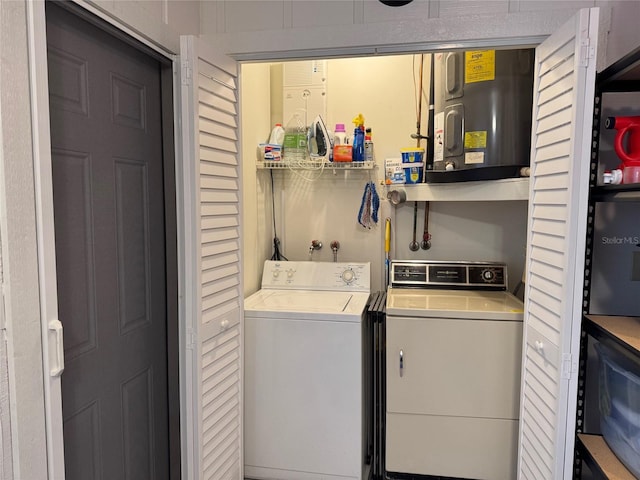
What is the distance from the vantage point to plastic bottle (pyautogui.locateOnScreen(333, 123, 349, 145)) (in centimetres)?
280

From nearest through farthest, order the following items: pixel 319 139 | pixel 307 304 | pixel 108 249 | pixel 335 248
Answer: pixel 108 249
pixel 307 304
pixel 319 139
pixel 335 248

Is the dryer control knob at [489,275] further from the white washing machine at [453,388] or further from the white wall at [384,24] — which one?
the white wall at [384,24]

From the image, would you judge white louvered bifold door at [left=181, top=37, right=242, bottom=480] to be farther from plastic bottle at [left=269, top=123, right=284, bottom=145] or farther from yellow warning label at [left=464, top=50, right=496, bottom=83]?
yellow warning label at [left=464, top=50, right=496, bottom=83]

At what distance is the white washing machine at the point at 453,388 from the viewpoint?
2160mm

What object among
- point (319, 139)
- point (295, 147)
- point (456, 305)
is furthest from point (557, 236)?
point (295, 147)

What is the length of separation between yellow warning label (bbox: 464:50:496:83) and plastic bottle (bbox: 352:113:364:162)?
69cm

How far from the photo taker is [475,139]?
2.23m

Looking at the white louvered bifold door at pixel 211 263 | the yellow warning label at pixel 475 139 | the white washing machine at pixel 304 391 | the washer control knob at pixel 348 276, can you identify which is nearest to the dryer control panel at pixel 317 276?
the washer control knob at pixel 348 276

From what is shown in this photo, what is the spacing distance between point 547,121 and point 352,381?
138 centimetres

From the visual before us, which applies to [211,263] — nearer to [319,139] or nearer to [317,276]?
[317,276]

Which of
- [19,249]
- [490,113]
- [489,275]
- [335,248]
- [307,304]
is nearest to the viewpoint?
[19,249]

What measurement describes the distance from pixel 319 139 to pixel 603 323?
1739mm

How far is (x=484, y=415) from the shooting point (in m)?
2.19

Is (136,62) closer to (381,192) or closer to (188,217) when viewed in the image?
(188,217)
